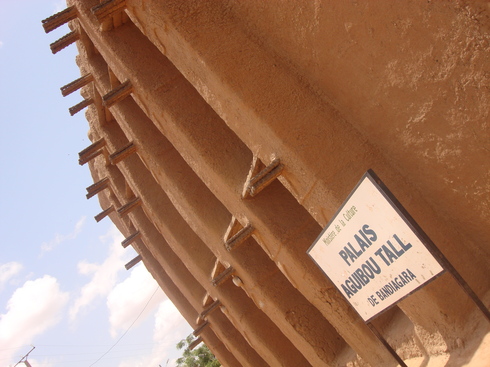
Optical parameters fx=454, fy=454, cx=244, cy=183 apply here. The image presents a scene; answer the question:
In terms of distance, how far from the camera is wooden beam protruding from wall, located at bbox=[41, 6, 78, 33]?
581 cm

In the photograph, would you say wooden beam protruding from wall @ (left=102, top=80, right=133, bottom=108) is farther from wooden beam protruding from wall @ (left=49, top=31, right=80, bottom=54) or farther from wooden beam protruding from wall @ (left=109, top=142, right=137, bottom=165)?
wooden beam protruding from wall @ (left=49, top=31, right=80, bottom=54)

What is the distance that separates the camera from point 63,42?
21.7ft

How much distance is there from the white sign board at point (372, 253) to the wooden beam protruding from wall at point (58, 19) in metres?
4.66

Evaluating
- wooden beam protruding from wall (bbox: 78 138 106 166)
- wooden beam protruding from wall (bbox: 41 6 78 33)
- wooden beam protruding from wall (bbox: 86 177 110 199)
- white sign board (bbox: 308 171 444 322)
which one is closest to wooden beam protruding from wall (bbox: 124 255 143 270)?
wooden beam protruding from wall (bbox: 86 177 110 199)

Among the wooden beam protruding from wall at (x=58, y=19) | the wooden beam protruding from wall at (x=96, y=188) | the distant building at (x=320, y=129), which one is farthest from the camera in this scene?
the wooden beam protruding from wall at (x=96, y=188)

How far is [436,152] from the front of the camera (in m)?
3.45

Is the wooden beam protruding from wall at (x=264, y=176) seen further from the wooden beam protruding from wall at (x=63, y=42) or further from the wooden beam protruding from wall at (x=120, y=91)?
the wooden beam protruding from wall at (x=63, y=42)

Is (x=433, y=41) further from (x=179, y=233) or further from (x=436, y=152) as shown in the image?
(x=179, y=233)

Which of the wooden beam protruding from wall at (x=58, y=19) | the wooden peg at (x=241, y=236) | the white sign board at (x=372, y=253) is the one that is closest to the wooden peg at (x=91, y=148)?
the wooden beam protruding from wall at (x=58, y=19)

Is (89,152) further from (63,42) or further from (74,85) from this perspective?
(63,42)

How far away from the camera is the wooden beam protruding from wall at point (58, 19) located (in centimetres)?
581

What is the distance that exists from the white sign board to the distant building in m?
0.48

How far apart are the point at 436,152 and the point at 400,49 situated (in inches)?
32.3

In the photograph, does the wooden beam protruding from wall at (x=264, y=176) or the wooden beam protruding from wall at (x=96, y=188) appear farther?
the wooden beam protruding from wall at (x=96, y=188)
